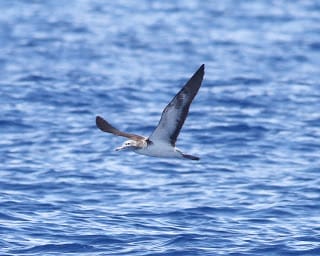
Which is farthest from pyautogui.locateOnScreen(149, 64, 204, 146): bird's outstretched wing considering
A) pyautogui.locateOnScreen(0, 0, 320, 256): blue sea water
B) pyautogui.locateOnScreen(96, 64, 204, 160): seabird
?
pyautogui.locateOnScreen(0, 0, 320, 256): blue sea water

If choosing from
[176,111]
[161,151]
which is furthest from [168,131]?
[176,111]

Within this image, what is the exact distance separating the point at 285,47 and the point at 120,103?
297 inches

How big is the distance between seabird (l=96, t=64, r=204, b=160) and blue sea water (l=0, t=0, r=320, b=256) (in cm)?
124

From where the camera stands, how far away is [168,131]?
41.9 ft

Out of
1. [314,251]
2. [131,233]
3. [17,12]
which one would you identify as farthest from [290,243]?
[17,12]

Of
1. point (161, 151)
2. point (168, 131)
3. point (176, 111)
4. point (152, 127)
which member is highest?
point (152, 127)

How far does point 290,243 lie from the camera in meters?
13.1

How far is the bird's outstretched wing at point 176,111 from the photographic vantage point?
39.8ft

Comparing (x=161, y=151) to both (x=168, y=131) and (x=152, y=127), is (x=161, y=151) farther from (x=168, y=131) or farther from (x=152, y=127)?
(x=152, y=127)

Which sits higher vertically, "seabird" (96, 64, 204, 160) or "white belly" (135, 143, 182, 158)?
Result: "seabird" (96, 64, 204, 160)

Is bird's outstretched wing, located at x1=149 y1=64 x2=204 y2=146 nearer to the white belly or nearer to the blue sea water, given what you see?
the white belly

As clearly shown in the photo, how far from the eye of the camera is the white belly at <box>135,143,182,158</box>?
42.0ft

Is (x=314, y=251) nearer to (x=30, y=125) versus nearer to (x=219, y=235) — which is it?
(x=219, y=235)

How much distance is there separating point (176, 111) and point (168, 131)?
1.42 feet
